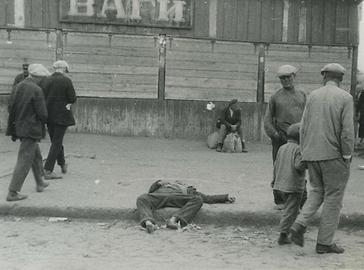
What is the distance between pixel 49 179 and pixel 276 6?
8.76 metres

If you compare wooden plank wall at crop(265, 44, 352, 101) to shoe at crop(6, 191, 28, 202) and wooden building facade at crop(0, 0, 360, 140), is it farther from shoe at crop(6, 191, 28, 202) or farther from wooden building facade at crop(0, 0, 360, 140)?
shoe at crop(6, 191, 28, 202)

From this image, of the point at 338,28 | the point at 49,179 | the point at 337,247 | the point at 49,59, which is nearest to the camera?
the point at 337,247

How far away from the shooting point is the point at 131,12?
15.1 m

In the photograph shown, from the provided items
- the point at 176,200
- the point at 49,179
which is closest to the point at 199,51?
the point at 49,179

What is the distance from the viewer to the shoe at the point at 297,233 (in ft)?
19.6

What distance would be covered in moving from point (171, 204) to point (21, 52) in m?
8.94

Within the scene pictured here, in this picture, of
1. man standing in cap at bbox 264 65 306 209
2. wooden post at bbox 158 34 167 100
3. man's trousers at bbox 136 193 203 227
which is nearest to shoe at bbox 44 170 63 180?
man's trousers at bbox 136 193 203 227

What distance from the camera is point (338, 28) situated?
15.9 meters

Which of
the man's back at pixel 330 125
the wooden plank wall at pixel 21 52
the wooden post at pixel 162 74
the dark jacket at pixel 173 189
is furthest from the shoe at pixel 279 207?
the wooden plank wall at pixel 21 52

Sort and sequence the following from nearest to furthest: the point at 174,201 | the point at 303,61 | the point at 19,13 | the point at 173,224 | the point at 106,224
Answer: the point at 173,224 < the point at 106,224 < the point at 174,201 < the point at 19,13 < the point at 303,61

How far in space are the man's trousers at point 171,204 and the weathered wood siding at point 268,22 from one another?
860 cm

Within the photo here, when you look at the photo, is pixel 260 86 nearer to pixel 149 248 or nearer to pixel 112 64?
pixel 112 64

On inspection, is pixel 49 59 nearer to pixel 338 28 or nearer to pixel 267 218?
pixel 338 28

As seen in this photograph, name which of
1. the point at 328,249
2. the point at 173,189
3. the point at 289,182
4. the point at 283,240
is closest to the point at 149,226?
the point at 173,189
